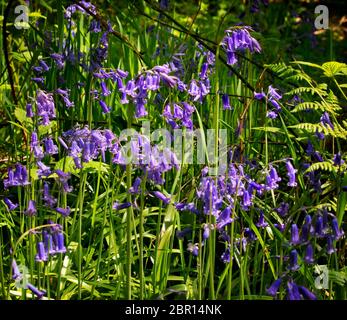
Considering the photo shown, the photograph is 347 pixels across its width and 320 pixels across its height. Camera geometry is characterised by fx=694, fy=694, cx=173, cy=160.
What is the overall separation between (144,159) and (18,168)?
616 millimetres

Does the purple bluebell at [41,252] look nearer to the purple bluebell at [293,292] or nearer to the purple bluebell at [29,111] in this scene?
the purple bluebell at [29,111]

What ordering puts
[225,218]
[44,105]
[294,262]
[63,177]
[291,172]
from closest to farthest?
[294,262] < [225,218] < [63,177] < [291,172] < [44,105]

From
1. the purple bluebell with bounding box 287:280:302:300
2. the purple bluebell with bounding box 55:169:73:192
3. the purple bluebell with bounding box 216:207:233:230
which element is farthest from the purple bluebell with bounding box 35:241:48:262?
the purple bluebell with bounding box 287:280:302:300

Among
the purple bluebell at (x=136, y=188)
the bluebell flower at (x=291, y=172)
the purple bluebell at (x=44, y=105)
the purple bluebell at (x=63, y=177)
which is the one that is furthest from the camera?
the purple bluebell at (x=44, y=105)

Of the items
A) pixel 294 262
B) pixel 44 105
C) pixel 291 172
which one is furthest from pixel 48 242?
pixel 291 172

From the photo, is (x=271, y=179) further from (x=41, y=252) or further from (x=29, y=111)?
(x=29, y=111)

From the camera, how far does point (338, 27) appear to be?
27.5ft

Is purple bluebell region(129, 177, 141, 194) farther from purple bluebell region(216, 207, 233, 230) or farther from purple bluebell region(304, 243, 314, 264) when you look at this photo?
purple bluebell region(304, 243, 314, 264)

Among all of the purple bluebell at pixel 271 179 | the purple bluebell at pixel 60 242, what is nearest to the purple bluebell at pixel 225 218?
the purple bluebell at pixel 271 179

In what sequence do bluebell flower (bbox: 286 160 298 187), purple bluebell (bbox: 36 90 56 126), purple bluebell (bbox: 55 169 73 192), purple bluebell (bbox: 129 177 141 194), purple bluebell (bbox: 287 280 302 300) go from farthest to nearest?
purple bluebell (bbox: 36 90 56 126)
bluebell flower (bbox: 286 160 298 187)
purple bluebell (bbox: 55 169 73 192)
purple bluebell (bbox: 129 177 141 194)
purple bluebell (bbox: 287 280 302 300)
